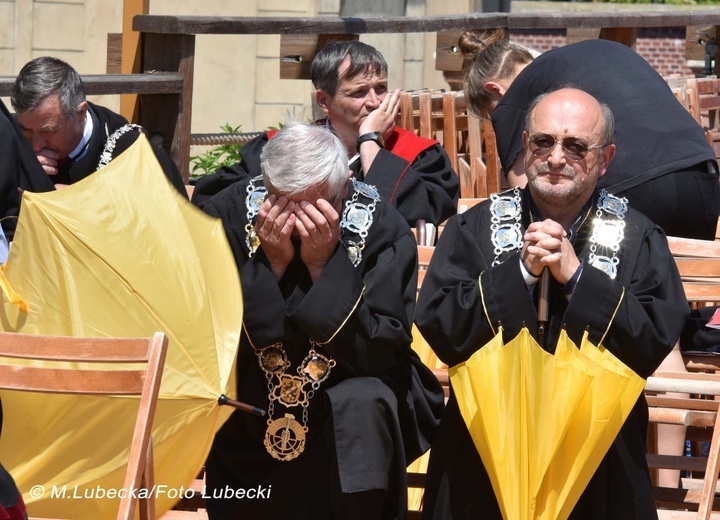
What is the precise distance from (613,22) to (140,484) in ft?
19.0

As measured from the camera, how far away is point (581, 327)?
11.9 feet

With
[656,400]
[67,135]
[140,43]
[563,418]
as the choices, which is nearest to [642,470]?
[563,418]

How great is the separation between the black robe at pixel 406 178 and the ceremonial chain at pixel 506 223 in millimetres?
845

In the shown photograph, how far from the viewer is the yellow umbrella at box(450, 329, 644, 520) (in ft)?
11.3

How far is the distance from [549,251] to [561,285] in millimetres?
203

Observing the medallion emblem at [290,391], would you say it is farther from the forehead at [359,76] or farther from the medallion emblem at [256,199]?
the forehead at [359,76]

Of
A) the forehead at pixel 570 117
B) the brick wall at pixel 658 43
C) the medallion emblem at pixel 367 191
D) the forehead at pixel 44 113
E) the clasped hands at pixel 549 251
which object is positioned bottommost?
the clasped hands at pixel 549 251

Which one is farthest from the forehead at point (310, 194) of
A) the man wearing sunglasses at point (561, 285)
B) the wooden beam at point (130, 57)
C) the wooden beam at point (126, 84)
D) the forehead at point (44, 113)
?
the wooden beam at point (130, 57)

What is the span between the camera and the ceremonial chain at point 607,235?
3.80 metres

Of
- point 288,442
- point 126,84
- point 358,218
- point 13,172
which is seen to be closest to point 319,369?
point 288,442

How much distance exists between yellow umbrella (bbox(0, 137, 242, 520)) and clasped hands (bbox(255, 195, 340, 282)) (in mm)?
135

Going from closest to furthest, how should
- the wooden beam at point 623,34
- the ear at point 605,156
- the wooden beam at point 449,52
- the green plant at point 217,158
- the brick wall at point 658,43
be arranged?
the ear at point 605,156
the wooden beam at point 449,52
the wooden beam at point 623,34
the green plant at point 217,158
the brick wall at point 658,43

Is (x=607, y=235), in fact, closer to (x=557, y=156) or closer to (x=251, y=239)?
(x=557, y=156)

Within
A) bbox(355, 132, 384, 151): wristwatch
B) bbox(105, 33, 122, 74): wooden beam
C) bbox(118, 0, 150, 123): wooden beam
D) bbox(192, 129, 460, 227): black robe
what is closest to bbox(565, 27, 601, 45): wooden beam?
bbox(105, 33, 122, 74): wooden beam
